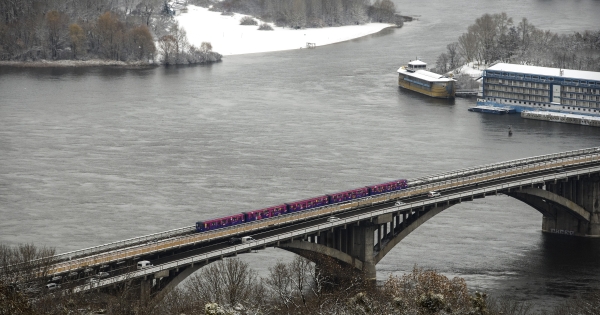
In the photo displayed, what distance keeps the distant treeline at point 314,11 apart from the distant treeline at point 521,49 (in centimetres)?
3273

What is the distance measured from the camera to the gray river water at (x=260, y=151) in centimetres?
6181

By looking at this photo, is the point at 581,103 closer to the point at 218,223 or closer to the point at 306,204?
the point at 306,204

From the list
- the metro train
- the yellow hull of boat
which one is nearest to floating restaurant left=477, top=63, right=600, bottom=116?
the yellow hull of boat

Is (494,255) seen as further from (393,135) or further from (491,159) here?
(393,135)

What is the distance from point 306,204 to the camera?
57750 mm

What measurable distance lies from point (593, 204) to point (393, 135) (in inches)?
959

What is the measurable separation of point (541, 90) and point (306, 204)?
1990 inches

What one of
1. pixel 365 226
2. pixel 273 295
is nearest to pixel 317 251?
→ pixel 365 226

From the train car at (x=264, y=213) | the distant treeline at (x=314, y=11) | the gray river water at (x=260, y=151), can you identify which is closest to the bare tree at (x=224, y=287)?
the train car at (x=264, y=213)


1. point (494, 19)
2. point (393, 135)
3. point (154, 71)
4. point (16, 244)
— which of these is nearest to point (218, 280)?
point (16, 244)

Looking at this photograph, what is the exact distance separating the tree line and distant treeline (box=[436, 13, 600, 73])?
2623 inches

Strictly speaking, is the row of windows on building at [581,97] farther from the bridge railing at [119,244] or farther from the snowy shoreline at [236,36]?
the bridge railing at [119,244]

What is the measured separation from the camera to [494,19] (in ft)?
433

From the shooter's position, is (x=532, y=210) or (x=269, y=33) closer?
(x=532, y=210)
